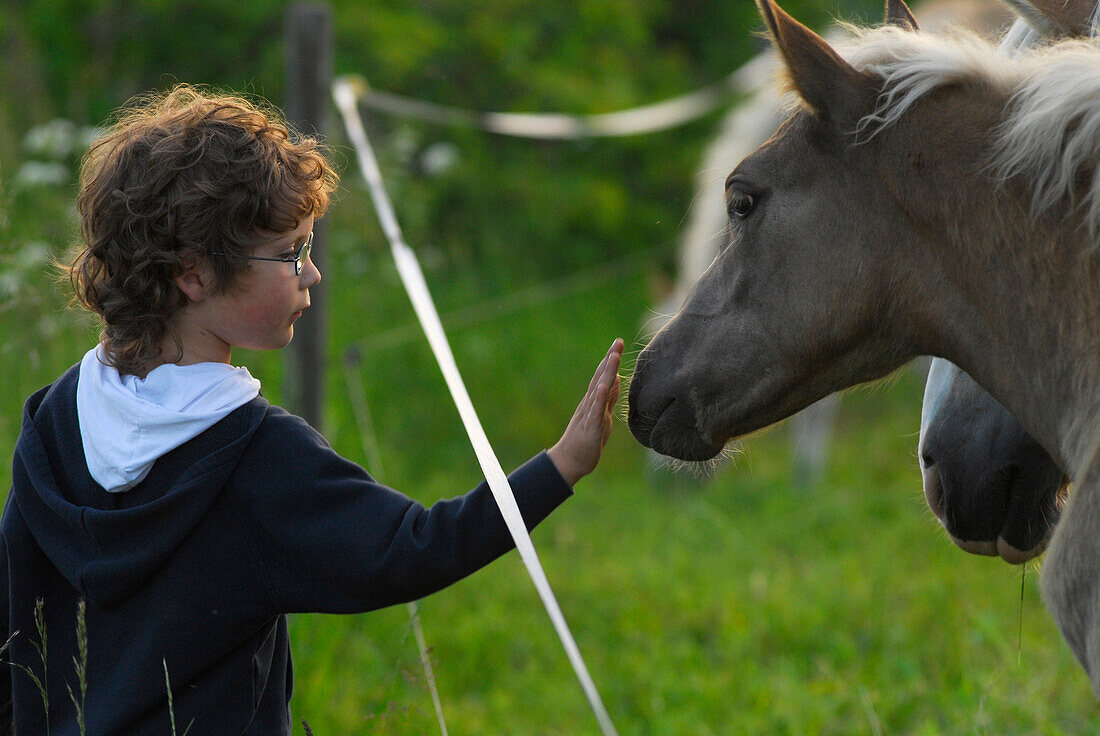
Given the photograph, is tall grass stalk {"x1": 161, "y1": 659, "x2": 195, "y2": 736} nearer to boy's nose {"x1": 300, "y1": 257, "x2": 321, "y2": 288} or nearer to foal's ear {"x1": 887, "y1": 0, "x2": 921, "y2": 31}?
boy's nose {"x1": 300, "y1": 257, "x2": 321, "y2": 288}

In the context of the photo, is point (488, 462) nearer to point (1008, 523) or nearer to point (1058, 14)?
point (1008, 523)

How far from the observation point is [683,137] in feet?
33.2

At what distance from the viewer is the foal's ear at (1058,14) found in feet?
6.52

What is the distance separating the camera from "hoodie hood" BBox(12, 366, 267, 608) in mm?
1604

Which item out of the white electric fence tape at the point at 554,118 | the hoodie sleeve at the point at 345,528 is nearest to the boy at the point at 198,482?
the hoodie sleeve at the point at 345,528

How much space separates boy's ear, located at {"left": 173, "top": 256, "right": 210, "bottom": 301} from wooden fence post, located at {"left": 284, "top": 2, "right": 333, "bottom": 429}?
1.97 metres

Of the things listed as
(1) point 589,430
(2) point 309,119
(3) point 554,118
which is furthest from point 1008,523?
(3) point 554,118

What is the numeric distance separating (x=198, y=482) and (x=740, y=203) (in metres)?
1.05

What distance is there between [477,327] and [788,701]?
428 centimetres

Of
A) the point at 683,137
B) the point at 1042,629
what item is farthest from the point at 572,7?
the point at 1042,629

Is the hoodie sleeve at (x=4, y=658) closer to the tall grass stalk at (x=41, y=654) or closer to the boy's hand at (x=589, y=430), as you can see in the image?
the tall grass stalk at (x=41, y=654)

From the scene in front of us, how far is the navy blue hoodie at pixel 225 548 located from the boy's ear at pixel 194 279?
0.20 m

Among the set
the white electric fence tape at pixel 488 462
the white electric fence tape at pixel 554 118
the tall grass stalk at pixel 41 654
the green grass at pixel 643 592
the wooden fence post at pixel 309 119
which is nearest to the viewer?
Result: the white electric fence tape at pixel 488 462

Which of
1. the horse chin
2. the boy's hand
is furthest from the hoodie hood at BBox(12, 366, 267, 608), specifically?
the horse chin
